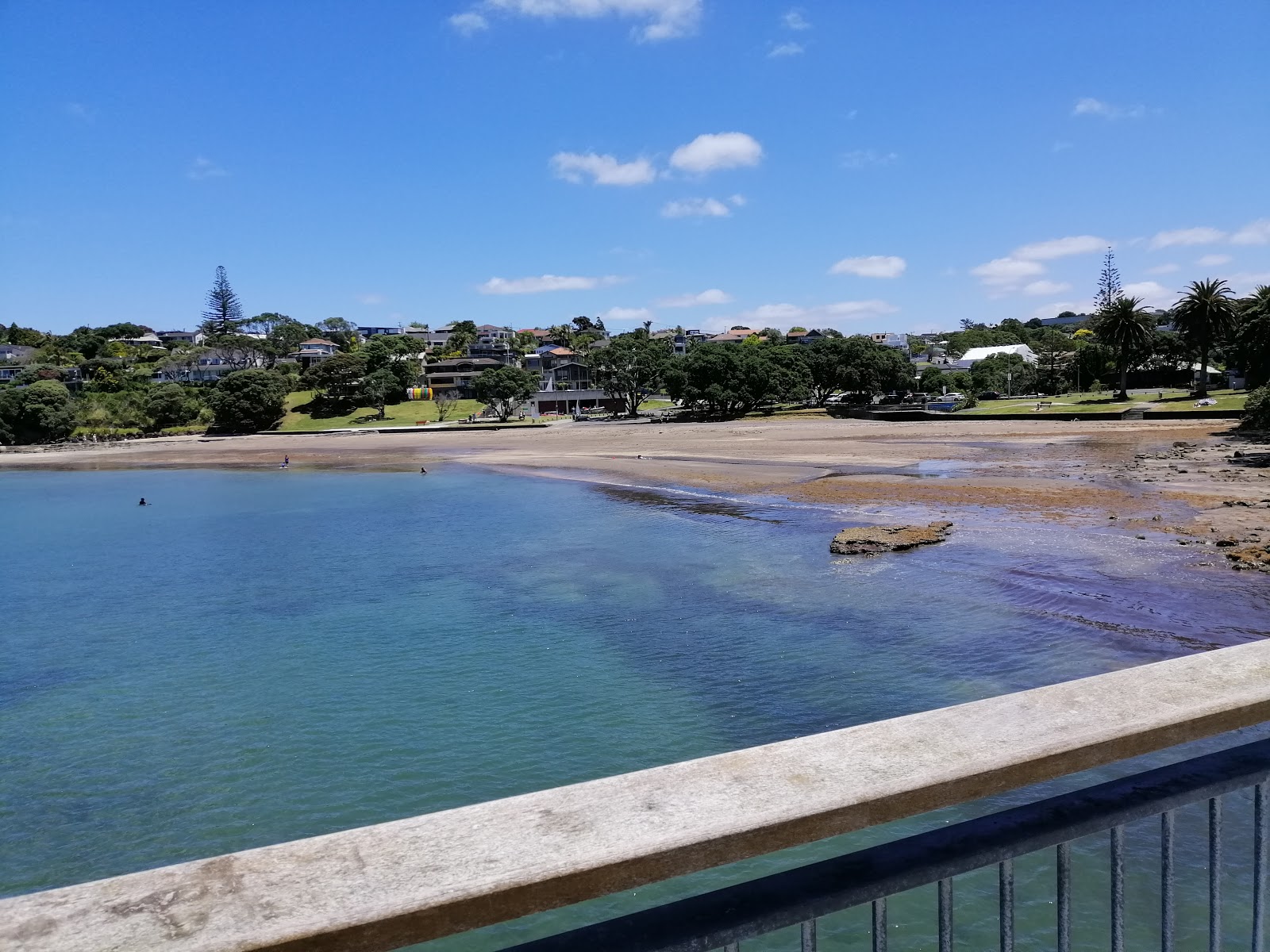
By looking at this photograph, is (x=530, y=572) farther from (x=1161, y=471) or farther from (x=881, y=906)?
(x=1161, y=471)

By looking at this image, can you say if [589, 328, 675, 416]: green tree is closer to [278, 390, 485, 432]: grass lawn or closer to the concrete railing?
[278, 390, 485, 432]: grass lawn

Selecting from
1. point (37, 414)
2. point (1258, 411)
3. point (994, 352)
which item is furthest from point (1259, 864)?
point (994, 352)

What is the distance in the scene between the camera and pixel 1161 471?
34.9 metres

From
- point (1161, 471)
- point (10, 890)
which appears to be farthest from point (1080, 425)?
point (10, 890)

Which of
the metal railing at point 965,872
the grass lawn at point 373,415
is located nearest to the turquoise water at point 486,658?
the metal railing at point 965,872

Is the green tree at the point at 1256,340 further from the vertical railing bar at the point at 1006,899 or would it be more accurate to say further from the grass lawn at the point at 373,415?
the grass lawn at the point at 373,415

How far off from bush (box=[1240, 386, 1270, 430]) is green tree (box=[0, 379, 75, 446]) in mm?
116620

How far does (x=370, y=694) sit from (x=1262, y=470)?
34164 mm

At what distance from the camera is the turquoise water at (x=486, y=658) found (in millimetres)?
10742

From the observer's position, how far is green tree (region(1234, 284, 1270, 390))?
146ft

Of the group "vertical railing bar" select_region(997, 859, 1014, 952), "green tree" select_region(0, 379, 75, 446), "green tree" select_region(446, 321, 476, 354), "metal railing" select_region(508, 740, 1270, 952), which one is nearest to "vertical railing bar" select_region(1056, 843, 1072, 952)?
"metal railing" select_region(508, 740, 1270, 952)

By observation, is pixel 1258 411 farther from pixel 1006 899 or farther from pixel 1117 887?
pixel 1006 899

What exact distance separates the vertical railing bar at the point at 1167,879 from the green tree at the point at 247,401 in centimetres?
11175

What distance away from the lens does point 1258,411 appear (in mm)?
43594
